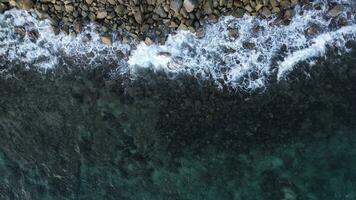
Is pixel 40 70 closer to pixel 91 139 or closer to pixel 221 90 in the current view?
pixel 91 139

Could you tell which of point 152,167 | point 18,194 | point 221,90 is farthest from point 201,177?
point 18,194

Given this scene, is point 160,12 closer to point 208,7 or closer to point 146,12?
point 146,12

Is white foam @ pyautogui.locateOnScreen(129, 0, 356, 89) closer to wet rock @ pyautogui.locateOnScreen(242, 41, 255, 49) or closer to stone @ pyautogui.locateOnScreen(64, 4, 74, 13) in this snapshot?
wet rock @ pyautogui.locateOnScreen(242, 41, 255, 49)

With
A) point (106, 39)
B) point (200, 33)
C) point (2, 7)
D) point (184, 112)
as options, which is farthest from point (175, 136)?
point (2, 7)

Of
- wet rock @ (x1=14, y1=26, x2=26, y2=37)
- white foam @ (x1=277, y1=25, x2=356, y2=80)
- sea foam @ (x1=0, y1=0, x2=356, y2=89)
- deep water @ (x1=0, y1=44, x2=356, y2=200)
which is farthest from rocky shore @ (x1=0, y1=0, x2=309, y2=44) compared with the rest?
deep water @ (x1=0, y1=44, x2=356, y2=200)

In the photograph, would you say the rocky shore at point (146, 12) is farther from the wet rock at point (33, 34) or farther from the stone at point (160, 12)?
the wet rock at point (33, 34)
